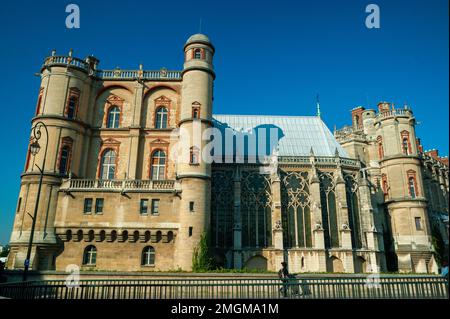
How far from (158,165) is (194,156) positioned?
4.94m

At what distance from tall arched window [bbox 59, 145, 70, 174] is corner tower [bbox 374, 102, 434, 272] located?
34.6 m

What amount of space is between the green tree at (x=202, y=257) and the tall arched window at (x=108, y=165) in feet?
37.7

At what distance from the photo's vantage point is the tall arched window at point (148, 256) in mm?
27859

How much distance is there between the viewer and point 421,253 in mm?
34969

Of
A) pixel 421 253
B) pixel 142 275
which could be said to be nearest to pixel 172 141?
pixel 142 275

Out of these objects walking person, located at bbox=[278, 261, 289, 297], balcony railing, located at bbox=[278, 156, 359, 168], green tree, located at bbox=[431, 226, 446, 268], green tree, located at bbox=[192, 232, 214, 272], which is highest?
balcony railing, located at bbox=[278, 156, 359, 168]

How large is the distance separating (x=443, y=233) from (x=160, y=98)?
4029 centimetres

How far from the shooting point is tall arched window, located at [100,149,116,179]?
1264 inches

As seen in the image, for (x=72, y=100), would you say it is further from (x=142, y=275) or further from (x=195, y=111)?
(x=142, y=275)

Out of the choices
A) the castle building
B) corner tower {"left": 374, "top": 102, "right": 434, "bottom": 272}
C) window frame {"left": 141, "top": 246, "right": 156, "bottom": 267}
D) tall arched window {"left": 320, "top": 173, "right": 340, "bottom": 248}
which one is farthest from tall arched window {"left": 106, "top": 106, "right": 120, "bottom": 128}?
corner tower {"left": 374, "top": 102, "right": 434, "bottom": 272}

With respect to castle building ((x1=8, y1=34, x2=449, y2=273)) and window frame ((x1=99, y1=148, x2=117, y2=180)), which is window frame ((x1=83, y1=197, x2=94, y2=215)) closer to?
castle building ((x1=8, y1=34, x2=449, y2=273))

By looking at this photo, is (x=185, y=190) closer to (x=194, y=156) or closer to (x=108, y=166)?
(x=194, y=156)

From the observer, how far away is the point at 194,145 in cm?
2981
